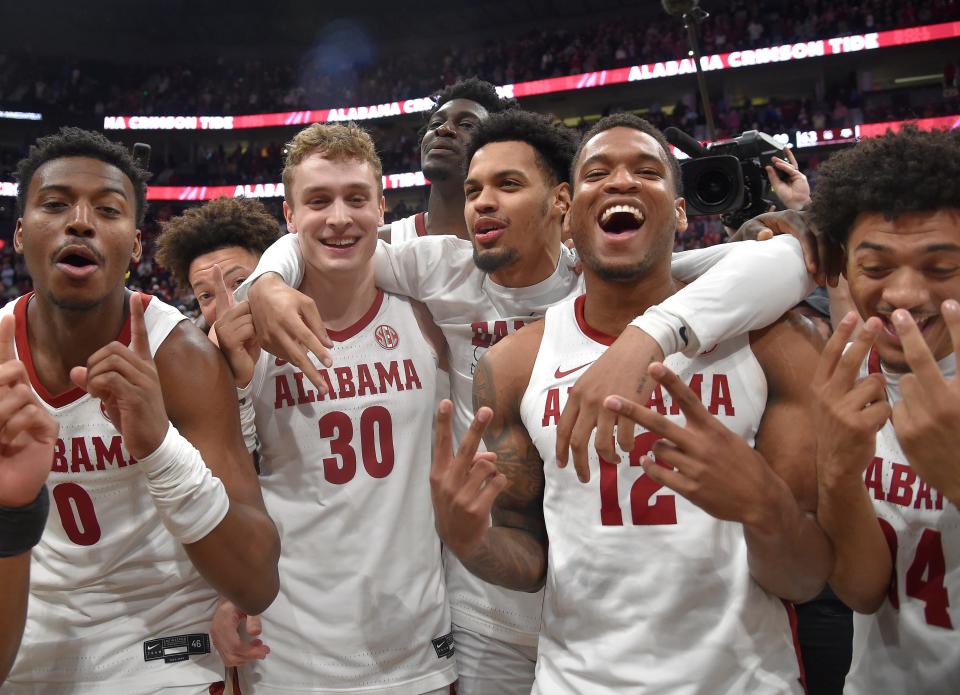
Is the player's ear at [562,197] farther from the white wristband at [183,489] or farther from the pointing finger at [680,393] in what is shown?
the white wristband at [183,489]

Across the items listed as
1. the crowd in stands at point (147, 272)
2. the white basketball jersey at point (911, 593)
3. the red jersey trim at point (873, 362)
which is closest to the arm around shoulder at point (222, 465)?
the white basketball jersey at point (911, 593)

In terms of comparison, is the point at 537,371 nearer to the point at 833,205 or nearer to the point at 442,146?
the point at 833,205

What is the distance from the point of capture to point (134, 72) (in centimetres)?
2469

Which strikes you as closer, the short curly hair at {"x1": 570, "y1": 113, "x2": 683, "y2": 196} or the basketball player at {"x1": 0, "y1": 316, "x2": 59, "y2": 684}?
the basketball player at {"x1": 0, "y1": 316, "x2": 59, "y2": 684}

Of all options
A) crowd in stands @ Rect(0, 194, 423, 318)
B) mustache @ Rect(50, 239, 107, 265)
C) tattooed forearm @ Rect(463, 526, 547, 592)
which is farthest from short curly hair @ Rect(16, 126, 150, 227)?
crowd in stands @ Rect(0, 194, 423, 318)

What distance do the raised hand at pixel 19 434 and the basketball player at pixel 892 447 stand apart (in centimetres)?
167

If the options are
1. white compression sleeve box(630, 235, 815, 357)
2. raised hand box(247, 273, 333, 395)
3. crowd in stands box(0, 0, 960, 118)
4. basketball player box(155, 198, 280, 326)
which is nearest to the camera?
white compression sleeve box(630, 235, 815, 357)

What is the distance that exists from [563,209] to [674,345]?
1.22 m

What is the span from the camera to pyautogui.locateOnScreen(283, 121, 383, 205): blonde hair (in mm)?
2854

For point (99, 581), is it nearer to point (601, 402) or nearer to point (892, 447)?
point (601, 402)

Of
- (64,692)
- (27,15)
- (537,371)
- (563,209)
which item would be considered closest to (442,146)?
(563,209)

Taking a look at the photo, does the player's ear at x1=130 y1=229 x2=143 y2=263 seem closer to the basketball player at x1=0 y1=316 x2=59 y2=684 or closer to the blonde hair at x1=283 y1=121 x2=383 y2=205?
the blonde hair at x1=283 y1=121 x2=383 y2=205

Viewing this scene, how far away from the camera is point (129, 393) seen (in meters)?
1.86

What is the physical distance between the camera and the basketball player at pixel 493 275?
268cm
